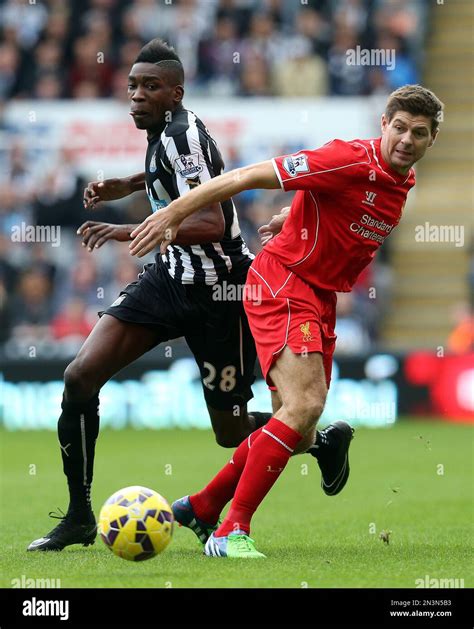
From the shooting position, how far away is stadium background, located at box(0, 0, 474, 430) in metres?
15.5

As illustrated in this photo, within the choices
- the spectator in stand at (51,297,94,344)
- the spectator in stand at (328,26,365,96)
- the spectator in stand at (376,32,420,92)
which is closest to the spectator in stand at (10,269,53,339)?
the spectator in stand at (51,297,94,344)

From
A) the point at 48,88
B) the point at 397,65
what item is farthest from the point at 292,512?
the point at 48,88

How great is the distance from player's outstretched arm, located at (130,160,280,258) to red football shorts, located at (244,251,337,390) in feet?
2.08

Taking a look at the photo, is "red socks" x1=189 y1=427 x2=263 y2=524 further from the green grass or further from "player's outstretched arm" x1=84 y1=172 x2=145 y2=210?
"player's outstretched arm" x1=84 y1=172 x2=145 y2=210

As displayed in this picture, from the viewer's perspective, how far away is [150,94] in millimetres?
7000

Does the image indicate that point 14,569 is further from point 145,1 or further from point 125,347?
point 145,1

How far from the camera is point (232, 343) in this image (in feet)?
23.4

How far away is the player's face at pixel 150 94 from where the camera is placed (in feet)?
23.0

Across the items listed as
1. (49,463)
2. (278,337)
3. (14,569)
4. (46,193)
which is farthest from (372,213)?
(46,193)

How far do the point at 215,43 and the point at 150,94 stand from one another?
1213 cm

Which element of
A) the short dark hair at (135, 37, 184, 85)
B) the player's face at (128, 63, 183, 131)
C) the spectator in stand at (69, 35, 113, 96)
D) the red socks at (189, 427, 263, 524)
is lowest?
the red socks at (189, 427, 263, 524)

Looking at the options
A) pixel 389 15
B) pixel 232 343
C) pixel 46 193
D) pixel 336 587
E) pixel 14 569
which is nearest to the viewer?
pixel 336 587

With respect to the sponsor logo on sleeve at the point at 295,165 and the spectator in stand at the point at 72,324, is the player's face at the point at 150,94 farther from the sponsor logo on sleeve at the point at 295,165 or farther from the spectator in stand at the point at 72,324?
the spectator in stand at the point at 72,324

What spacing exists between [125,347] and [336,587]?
2.03 metres
